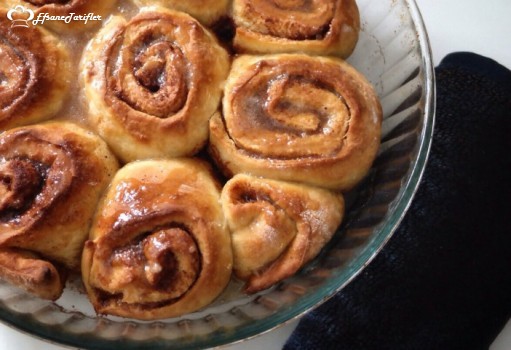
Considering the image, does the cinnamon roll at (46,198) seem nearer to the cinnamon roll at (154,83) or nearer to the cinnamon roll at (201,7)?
the cinnamon roll at (154,83)

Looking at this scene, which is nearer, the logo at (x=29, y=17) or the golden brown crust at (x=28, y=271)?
the golden brown crust at (x=28, y=271)

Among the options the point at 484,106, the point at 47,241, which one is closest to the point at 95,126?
the point at 47,241

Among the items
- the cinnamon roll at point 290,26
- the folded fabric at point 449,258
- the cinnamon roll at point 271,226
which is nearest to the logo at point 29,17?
the cinnamon roll at point 290,26

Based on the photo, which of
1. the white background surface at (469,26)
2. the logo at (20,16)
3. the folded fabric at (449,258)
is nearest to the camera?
the logo at (20,16)

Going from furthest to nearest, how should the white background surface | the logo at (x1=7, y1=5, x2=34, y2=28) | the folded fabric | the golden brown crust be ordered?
the white background surface < the folded fabric < the logo at (x1=7, y1=5, x2=34, y2=28) < the golden brown crust

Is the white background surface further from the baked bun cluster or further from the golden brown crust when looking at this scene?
the golden brown crust

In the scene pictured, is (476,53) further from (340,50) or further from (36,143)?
(36,143)

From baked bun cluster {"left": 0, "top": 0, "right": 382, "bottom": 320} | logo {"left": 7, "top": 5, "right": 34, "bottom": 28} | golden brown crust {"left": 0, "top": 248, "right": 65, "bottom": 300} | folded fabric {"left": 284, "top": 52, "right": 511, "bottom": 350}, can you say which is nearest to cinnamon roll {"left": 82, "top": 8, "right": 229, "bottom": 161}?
baked bun cluster {"left": 0, "top": 0, "right": 382, "bottom": 320}

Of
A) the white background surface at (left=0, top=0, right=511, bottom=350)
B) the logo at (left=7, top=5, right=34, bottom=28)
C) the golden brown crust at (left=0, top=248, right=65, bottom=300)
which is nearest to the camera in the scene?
the golden brown crust at (left=0, top=248, right=65, bottom=300)

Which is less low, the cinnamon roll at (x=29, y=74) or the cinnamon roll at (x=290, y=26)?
the cinnamon roll at (x=290, y=26)
